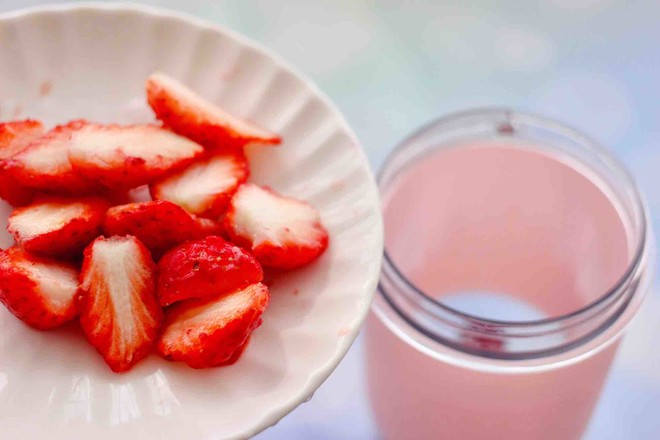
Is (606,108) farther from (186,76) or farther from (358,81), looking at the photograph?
(186,76)

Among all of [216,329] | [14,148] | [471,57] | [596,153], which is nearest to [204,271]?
[216,329]

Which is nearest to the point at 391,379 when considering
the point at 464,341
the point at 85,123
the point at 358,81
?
the point at 464,341

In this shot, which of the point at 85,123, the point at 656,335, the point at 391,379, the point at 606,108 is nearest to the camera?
the point at 85,123

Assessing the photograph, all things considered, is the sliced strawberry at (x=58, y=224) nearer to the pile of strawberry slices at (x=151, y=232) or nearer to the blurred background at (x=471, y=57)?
the pile of strawberry slices at (x=151, y=232)

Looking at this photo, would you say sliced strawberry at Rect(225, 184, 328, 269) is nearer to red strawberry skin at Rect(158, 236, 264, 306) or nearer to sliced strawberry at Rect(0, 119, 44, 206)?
red strawberry skin at Rect(158, 236, 264, 306)

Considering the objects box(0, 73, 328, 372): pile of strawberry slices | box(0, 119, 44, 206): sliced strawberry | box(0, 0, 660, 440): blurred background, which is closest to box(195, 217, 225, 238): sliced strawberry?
box(0, 73, 328, 372): pile of strawberry slices
